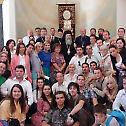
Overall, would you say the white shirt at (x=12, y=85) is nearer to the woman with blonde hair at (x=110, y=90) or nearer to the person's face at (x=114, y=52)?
the woman with blonde hair at (x=110, y=90)

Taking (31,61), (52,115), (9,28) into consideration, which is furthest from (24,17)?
(52,115)

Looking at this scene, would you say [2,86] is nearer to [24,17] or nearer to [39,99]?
[39,99]

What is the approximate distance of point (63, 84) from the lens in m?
6.55

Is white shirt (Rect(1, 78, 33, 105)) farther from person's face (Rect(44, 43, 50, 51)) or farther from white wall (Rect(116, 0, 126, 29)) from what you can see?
white wall (Rect(116, 0, 126, 29))

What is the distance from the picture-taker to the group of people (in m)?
5.41

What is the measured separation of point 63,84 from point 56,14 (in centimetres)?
592

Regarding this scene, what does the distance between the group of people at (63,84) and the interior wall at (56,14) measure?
3.42m

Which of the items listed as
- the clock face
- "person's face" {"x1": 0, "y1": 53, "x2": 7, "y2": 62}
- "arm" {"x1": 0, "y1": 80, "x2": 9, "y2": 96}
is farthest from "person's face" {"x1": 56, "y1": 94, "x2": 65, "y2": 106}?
the clock face

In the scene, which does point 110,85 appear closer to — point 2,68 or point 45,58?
point 2,68

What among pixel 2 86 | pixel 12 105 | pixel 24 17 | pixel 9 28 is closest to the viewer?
pixel 12 105

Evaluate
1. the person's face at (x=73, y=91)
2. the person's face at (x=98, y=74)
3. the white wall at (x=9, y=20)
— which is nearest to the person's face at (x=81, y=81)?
the person's face at (x=73, y=91)

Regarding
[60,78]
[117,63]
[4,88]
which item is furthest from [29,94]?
[117,63]

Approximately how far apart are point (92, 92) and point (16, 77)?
3.75 ft

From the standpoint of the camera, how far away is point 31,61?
751 centimetres
